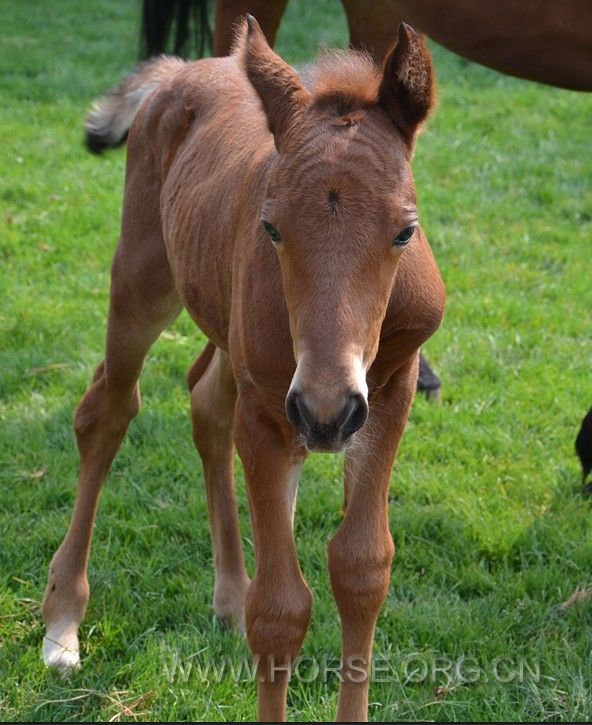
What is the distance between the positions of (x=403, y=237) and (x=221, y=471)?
1621mm

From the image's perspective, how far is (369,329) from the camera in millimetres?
2361

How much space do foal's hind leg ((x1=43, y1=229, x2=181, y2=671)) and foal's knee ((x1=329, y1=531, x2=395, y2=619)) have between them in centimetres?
102

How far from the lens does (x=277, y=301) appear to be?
8.64ft

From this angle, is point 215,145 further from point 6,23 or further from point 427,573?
point 6,23

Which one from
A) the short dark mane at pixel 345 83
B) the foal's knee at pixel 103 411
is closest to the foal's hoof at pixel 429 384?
the foal's knee at pixel 103 411

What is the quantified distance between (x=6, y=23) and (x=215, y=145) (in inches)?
356

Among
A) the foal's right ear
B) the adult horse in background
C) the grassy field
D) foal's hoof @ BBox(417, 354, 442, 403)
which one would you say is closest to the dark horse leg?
the grassy field

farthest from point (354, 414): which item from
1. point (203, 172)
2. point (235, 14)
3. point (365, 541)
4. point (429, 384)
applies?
point (235, 14)

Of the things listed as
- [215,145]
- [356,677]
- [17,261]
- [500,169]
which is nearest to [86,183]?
[17,261]

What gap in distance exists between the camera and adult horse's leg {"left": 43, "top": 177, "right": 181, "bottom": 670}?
11.8 ft

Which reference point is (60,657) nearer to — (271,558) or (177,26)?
(271,558)

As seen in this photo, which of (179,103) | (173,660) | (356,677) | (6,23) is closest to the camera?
(356,677)

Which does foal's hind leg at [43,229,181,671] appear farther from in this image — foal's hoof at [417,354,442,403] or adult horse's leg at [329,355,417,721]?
foal's hoof at [417,354,442,403]

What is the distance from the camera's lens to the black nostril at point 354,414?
2.19 metres
